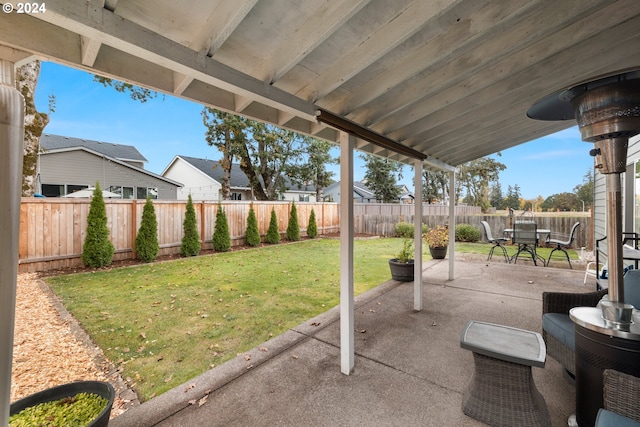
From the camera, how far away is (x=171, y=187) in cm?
1622

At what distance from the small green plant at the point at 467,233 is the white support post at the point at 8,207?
11.5m

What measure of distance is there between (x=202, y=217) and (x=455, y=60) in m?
8.19

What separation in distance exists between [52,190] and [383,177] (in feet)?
60.2

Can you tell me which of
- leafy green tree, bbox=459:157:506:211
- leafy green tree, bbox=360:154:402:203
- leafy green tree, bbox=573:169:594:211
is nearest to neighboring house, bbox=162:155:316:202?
leafy green tree, bbox=360:154:402:203

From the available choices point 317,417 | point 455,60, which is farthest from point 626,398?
point 455,60

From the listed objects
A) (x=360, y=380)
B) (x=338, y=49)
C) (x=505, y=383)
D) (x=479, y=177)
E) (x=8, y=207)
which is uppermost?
(x=479, y=177)

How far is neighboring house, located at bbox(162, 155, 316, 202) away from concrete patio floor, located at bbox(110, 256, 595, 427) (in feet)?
49.8

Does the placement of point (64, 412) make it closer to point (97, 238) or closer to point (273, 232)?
point (97, 238)

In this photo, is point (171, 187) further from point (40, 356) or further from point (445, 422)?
point (445, 422)

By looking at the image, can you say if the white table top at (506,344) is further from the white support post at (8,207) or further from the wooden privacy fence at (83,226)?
the wooden privacy fence at (83,226)

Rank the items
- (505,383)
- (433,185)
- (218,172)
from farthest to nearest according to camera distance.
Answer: (433,185), (218,172), (505,383)

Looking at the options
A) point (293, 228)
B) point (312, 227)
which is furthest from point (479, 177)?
point (293, 228)

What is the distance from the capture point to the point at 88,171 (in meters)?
13.3

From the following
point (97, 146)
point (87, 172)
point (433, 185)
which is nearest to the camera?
point (87, 172)
